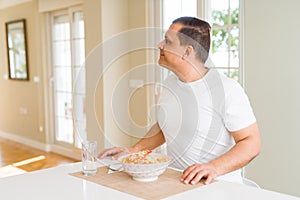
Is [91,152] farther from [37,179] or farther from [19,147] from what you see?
[19,147]

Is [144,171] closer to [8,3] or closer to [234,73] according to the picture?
[234,73]

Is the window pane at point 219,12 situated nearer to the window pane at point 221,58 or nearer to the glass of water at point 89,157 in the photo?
the window pane at point 221,58

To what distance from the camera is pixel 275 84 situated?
317 centimetres

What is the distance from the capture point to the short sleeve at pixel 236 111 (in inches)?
66.2

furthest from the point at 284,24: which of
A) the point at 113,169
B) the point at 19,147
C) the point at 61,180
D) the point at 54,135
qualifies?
the point at 19,147

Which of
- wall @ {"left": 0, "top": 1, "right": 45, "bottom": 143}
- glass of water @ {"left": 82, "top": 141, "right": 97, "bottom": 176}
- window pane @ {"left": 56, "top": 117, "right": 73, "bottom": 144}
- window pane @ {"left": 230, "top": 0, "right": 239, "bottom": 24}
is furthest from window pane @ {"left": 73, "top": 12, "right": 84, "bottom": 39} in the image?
glass of water @ {"left": 82, "top": 141, "right": 97, "bottom": 176}

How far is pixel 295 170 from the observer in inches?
123

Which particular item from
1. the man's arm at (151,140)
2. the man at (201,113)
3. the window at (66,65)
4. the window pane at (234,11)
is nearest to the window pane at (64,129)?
the window at (66,65)

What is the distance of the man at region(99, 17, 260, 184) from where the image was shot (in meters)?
1.69

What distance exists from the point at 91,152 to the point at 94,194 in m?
0.28

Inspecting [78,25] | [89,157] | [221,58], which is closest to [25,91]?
[78,25]

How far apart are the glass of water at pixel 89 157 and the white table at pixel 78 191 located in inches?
2.7

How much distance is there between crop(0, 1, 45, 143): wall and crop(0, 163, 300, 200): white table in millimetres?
4578

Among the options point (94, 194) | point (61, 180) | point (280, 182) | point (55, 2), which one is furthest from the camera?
point (55, 2)
